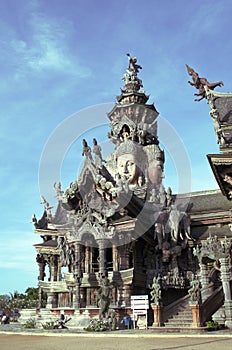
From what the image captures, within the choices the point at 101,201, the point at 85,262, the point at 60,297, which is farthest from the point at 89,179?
the point at 60,297

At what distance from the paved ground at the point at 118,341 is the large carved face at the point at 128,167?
20.0 meters

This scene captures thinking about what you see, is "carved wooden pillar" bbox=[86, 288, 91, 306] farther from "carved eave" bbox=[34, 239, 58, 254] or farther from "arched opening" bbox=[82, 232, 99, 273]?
"carved eave" bbox=[34, 239, 58, 254]

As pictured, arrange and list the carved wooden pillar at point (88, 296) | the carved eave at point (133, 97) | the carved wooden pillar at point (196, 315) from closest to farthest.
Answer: the carved wooden pillar at point (196, 315)
the carved wooden pillar at point (88, 296)
the carved eave at point (133, 97)

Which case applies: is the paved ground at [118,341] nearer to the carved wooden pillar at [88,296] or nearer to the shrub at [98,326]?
the shrub at [98,326]

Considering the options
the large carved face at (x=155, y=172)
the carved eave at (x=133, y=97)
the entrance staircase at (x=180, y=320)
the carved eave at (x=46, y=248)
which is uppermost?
the carved eave at (x=133, y=97)

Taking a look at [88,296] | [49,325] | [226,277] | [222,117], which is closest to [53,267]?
[88,296]

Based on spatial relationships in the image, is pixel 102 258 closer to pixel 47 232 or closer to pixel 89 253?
pixel 89 253

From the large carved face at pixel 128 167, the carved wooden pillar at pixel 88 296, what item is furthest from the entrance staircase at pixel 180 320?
the large carved face at pixel 128 167

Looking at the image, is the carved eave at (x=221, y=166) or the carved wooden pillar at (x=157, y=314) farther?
the carved wooden pillar at (x=157, y=314)

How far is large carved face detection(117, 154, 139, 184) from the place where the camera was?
3547 centimetres

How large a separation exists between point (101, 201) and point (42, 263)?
9.20m

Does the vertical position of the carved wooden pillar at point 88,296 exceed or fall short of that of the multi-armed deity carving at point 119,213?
it falls short

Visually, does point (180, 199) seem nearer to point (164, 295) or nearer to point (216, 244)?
point (164, 295)

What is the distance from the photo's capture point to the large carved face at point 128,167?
3547 cm
